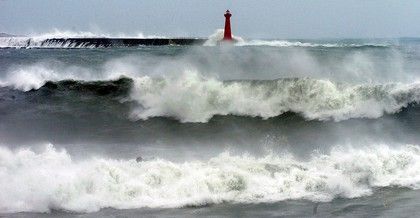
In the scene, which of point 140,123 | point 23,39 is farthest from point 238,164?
point 23,39

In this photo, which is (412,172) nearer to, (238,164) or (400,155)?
(400,155)

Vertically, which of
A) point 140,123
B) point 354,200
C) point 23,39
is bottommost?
point 354,200

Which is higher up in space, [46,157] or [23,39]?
[23,39]

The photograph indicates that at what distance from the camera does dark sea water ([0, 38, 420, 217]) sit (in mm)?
7785

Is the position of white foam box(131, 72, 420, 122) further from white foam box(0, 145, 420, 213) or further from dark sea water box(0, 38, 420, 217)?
white foam box(0, 145, 420, 213)

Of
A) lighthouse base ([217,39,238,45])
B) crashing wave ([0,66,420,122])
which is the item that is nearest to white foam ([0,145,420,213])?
crashing wave ([0,66,420,122])

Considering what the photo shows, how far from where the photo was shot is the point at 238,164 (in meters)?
9.34

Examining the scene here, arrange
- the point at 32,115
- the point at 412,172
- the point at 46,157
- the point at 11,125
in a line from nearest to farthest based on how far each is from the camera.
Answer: the point at 412,172, the point at 46,157, the point at 11,125, the point at 32,115

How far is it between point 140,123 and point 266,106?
3.40 m

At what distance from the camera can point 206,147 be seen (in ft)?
37.5

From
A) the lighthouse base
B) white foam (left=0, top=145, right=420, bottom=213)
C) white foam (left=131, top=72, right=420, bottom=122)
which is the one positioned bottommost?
white foam (left=0, top=145, right=420, bottom=213)

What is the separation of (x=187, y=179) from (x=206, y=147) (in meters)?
2.93

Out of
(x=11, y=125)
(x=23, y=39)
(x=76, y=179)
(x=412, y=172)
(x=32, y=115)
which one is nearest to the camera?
(x=76, y=179)

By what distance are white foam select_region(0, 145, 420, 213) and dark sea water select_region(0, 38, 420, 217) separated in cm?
2
